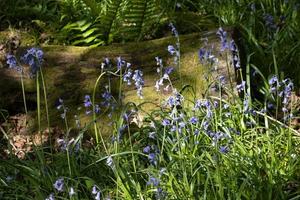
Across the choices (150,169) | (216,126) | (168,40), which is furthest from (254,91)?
(150,169)

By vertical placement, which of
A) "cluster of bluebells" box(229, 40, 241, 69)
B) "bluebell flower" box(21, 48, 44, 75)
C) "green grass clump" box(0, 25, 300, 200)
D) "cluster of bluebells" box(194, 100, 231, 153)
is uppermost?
"bluebell flower" box(21, 48, 44, 75)

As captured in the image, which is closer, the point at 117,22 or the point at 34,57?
the point at 34,57

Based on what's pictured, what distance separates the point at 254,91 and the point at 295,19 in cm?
97

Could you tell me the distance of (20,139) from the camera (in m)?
4.47

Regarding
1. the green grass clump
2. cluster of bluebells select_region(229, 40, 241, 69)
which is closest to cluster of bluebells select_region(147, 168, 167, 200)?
the green grass clump

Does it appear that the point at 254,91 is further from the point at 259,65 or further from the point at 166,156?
the point at 166,156

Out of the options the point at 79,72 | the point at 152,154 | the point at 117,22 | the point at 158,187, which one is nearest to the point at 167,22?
the point at 117,22

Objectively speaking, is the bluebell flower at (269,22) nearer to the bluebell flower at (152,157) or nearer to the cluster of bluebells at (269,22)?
the cluster of bluebells at (269,22)

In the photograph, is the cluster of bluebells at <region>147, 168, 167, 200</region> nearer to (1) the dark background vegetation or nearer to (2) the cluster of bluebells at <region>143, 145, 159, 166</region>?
(2) the cluster of bluebells at <region>143, 145, 159, 166</region>

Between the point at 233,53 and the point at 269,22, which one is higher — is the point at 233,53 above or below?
below

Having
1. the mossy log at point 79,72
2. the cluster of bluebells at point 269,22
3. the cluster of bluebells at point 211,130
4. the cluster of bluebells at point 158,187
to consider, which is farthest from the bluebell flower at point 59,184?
the cluster of bluebells at point 269,22

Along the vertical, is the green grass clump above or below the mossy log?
below

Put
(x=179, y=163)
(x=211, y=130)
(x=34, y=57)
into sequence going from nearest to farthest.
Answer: (x=34, y=57)
(x=179, y=163)
(x=211, y=130)

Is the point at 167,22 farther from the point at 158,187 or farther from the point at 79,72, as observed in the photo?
the point at 158,187
